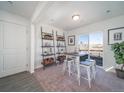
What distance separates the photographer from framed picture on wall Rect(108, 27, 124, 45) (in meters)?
2.98

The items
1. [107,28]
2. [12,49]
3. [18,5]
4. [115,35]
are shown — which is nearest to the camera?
[18,5]

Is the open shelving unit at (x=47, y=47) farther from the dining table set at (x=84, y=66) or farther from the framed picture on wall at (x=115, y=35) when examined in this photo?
the framed picture on wall at (x=115, y=35)

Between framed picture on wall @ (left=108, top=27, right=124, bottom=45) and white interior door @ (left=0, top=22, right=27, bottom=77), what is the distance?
3967 millimetres

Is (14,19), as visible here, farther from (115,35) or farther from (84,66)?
→ (115,35)

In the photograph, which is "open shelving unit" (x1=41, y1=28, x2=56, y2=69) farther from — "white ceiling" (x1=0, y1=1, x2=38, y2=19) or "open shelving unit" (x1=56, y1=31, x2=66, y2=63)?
"white ceiling" (x1=0, y1=1, x2=38, y2=19)

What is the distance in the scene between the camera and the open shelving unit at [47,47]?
3.85 m

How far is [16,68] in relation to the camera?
3.08 m

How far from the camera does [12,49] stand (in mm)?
2953

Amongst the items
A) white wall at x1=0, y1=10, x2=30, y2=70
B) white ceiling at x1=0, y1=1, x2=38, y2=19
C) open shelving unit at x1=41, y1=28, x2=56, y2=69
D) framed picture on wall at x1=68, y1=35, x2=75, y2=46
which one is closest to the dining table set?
open shelving unit at x1=41, y1=28, x2=56, y2=69

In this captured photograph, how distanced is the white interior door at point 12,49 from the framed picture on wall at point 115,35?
13.0 ft

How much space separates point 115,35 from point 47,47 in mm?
3453

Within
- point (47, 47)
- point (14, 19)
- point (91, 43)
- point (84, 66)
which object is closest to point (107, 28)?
point (91, 43)

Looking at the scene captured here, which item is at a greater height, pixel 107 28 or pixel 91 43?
pixel 107 28

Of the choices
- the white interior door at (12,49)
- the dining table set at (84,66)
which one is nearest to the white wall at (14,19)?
the white interior door at (12,49)
